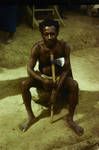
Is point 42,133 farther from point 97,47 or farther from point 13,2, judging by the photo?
point 97,47

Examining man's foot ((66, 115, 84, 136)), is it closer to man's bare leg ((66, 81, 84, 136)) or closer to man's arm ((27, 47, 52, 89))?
man's bare leg ((66, 81, 84, 136))

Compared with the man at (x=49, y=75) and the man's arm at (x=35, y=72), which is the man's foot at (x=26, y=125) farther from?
the man's arm at (x=35, y=72)

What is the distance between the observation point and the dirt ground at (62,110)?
14.7 ft

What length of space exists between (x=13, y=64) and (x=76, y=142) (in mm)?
3093

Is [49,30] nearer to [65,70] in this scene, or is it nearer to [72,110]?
[65,70]

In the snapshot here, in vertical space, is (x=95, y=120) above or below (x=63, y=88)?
below

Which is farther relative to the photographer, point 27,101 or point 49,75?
point 49,75

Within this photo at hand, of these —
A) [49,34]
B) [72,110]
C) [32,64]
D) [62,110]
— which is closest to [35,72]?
[32,64]

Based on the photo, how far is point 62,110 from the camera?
5.34m

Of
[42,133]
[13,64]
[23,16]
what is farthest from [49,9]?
[42,133]

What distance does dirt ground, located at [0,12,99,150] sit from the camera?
4488 mm

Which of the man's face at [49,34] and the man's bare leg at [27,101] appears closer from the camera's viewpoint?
the man's face at [49,34]

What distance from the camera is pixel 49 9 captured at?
28.5 feet

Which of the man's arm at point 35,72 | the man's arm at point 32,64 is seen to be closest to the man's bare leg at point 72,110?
the man's arm at point 35,72
